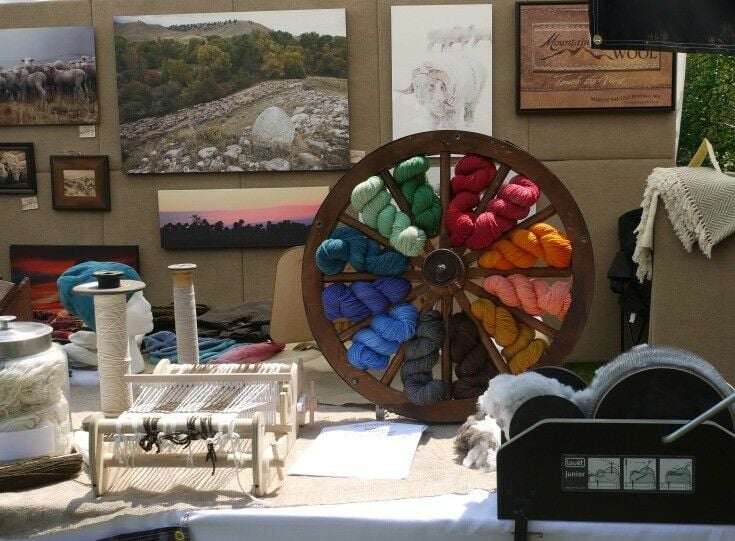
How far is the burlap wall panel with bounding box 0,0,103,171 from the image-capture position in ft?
14.3

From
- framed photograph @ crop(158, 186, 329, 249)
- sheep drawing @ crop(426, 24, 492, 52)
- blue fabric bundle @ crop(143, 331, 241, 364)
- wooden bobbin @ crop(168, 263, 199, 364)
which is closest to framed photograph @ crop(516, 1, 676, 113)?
sheep drawing @ crop(426, 24, 492, 52)

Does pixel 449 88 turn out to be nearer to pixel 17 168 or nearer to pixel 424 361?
pixel 17 168

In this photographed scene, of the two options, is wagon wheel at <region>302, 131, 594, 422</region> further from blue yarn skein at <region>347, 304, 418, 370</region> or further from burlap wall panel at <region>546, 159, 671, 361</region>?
burlap wall panel at <region>546, 159, 671, 361</region>

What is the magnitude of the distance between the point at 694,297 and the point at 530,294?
3.33ft

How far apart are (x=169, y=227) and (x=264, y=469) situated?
2.89 meters

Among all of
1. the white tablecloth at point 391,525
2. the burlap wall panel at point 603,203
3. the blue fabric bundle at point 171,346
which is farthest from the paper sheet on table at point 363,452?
the burlap wall panel at point 603,203

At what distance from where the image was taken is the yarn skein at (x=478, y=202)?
211cm

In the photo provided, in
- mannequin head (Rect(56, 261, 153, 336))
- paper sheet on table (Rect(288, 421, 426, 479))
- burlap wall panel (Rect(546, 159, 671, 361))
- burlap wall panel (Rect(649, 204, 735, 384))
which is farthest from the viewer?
burlap wall panel (Rect(546, 159, 671, 361))

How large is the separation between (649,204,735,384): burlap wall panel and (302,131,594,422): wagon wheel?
0.83 meters

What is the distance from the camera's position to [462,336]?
7.11ft

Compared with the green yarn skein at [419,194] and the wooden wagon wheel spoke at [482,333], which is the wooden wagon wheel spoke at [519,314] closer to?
the wooden wagon wheel spoke at [482,333]

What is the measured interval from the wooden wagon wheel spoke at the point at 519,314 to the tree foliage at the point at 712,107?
5.73m

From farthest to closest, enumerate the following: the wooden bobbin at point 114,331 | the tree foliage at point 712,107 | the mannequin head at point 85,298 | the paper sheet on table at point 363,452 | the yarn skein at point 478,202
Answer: the tree foliage at point 712,107
the mannequin head at point 85,298
the yarn skein at point 478,202
the wooden bobbin at point 114,331
the paper sheet on table at point 363,452

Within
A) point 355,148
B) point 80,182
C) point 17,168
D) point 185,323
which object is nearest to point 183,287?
point 185,323
